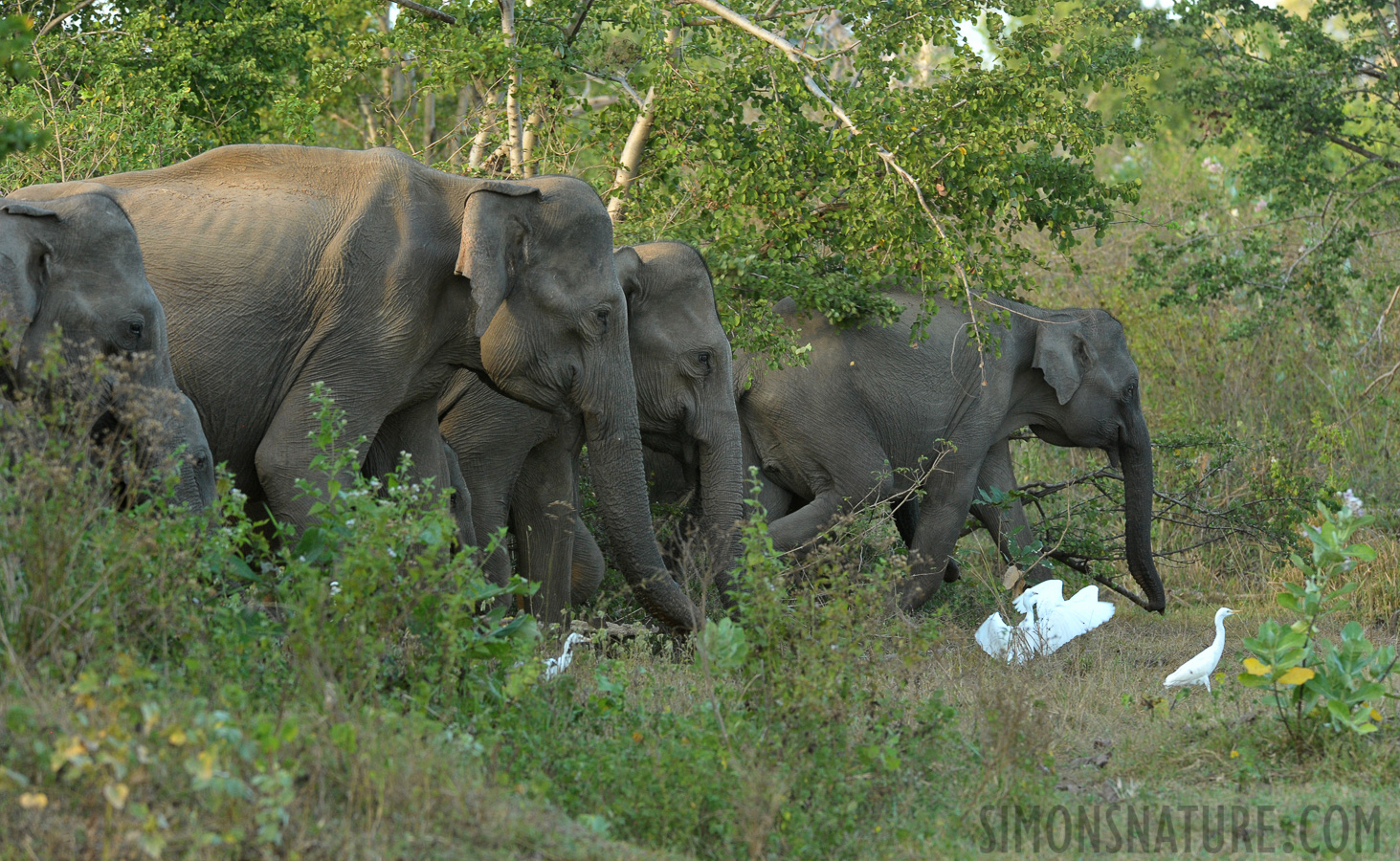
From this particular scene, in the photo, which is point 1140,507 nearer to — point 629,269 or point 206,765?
point 629,269

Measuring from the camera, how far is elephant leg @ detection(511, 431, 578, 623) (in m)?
8.20

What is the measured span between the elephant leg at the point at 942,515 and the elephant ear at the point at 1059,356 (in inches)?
33.0

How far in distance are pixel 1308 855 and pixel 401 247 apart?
154 inches

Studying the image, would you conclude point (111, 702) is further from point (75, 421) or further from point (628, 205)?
point (628, 205)

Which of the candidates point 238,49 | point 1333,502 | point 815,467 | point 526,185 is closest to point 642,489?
point 526,185

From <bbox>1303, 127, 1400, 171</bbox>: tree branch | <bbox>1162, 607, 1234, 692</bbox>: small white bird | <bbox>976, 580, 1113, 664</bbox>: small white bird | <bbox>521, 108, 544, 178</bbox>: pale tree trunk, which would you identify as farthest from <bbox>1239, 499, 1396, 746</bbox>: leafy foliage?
<bbox>1303, 127, 1400, 171</bbox>: tree branch

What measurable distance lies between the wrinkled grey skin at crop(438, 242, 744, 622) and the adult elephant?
959mm

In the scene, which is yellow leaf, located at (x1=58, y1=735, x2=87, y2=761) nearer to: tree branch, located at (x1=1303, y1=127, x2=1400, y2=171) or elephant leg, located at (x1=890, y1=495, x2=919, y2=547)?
elephant leg, located at (x1=890, y1=495, x2=919, y2=547)

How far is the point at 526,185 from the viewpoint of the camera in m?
6.81

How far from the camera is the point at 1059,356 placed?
10.9m

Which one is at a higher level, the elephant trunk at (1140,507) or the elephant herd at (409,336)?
the elephant herd at (409,336)

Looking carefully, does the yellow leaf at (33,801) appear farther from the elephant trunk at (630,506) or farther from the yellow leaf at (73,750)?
the elephant trunk at (630,506)

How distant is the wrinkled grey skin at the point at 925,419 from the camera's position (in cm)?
1028

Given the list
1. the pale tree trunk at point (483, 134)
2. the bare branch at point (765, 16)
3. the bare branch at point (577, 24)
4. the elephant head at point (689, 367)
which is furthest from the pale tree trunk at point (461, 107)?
the elephant head at point (689, 367)
